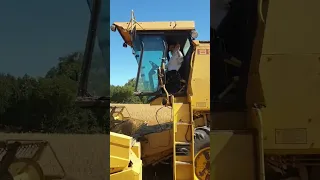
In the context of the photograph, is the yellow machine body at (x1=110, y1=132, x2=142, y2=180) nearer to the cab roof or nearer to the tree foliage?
the tree foliage

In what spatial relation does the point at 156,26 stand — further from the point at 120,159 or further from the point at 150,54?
the point at 120,159

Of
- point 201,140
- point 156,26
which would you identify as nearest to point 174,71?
point 156,26

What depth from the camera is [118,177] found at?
136 inches

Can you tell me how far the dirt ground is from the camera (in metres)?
1.74

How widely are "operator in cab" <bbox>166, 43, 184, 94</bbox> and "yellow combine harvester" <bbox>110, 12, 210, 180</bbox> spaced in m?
0.02

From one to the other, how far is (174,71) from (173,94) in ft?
1.41

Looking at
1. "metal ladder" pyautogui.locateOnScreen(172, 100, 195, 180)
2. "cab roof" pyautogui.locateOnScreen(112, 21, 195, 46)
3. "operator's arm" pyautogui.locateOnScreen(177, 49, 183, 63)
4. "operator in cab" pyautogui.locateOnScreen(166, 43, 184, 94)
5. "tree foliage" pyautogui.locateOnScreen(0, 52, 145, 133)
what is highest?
"cab roof" pyautogui.locateOnScreen(112, 21, 195, 46)

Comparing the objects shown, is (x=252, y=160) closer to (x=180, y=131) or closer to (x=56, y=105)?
(x=56, y=105)

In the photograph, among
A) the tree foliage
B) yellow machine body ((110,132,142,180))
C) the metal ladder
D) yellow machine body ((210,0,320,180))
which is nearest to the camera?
the tree foliage

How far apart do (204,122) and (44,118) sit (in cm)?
517

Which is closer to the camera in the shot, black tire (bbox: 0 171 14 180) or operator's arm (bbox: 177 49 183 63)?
black tire (bbox: 0 171 14 180)

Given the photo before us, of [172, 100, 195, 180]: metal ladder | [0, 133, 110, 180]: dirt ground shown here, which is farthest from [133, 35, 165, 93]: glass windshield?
[0, 133, 110, 180]: dirt ground

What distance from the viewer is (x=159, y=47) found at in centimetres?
678

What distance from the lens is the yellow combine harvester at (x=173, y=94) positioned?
6.12 metres
